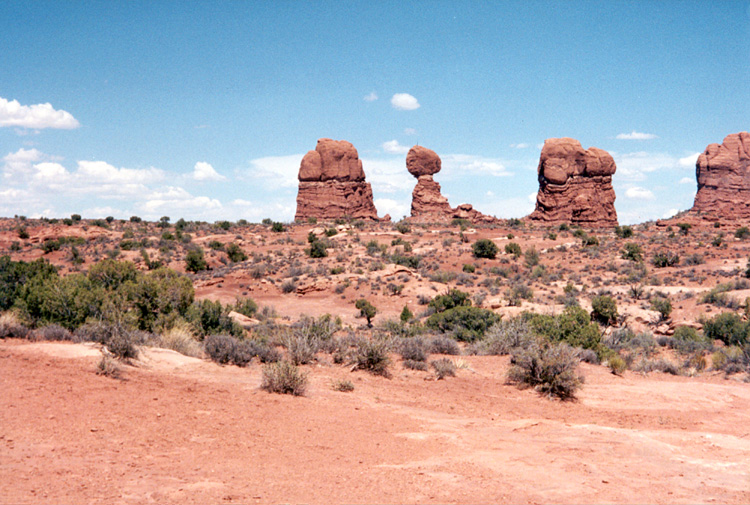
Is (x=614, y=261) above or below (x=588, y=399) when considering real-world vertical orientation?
above

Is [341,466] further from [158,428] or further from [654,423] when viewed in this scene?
[654,423]

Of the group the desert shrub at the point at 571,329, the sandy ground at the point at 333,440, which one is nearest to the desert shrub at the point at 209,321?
the sandy ground at the point at 333,440

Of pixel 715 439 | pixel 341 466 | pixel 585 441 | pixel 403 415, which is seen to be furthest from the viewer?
pixel 403 415

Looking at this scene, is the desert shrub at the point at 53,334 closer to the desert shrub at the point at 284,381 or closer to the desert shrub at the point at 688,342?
the desert shrub at the point at 284,381

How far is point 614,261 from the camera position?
3512cm

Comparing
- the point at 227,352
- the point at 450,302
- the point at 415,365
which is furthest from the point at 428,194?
the point at 227,352

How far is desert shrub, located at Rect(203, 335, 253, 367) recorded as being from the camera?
408 inches

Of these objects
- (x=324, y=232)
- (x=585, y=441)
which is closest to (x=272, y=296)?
(x=324, y=232)

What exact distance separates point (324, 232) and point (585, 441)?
40254 mm

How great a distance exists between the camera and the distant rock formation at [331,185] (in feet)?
218

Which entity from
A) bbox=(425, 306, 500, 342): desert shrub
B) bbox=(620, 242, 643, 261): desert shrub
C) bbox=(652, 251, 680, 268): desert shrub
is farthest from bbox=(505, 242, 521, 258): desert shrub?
bbox=(425, 306, 500, 342): desert shrub

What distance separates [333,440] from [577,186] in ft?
211

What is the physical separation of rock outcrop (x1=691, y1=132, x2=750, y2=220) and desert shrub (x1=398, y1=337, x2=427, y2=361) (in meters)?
67.3

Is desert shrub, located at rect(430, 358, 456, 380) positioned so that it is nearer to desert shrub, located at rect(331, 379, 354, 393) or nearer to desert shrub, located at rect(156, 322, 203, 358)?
desert shrub, located at rect(331, 379, 354, 393)
